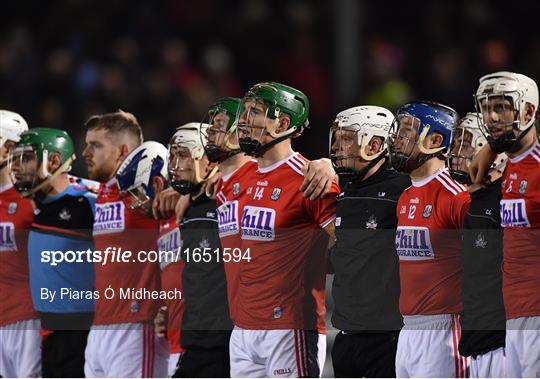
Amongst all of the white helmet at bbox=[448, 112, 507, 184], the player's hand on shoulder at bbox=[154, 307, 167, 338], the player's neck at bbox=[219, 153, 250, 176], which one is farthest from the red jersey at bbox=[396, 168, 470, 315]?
the player's hand on shoulder at bbox=[154, 307, 167, 338]

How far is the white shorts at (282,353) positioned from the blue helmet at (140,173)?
4.98 ft

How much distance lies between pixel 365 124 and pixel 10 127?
3.21 metres

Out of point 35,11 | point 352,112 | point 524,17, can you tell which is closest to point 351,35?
point 524,17

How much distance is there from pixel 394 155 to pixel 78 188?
2.88 meters

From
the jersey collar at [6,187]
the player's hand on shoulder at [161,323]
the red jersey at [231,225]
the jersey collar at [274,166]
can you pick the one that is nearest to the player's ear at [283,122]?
the jersey collar at [274,166]

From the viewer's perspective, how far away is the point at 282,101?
8570 mm

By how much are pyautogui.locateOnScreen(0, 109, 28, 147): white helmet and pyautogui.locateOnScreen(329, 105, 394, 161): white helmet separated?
295 centimetres

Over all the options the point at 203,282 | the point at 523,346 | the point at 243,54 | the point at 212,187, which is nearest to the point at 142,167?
the point at 212,187

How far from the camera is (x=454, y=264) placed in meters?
8.22

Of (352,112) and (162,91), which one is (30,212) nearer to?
(352,112)

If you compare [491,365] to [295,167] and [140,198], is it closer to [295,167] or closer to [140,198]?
[295,167]

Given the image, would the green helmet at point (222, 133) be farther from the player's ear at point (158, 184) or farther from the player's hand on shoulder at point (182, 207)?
the player's ear at point (158, 184)

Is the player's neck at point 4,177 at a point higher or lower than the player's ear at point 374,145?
higher

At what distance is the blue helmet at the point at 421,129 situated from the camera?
8180mm
